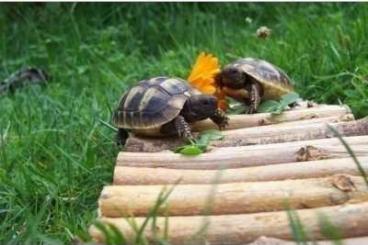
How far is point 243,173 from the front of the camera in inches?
114

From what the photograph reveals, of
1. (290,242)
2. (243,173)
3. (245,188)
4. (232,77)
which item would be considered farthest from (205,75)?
(290,242)

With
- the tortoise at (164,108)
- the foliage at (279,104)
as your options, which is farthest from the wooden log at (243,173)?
the foliage at (279,104)

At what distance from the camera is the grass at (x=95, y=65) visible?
342 centimetres

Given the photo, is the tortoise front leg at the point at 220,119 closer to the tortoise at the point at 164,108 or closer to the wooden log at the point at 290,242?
the tortoise at the point at 164,108

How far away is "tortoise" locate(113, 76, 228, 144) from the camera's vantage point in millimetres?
3287

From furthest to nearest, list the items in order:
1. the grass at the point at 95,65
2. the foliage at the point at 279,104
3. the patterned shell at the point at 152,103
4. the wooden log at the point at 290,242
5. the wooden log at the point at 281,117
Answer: the foliage at the point at 279,104, the wooden log at the point at 281,117, the grass at the point at 95,65, the patterned shell at the point at 152,103, the wooden log at the point at 290,242

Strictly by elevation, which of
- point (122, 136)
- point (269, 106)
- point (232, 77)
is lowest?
point (122, 136)

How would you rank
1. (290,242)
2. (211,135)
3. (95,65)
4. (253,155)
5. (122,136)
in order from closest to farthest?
(290,242) < (253,155) < (211,135) < (122,136) < (95,65)

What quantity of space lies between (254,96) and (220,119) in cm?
31

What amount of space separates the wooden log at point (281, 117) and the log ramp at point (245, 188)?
5.3 inches

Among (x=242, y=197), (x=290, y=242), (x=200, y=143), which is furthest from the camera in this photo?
(x=200, y=143)

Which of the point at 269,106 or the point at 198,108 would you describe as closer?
the point at 198,108

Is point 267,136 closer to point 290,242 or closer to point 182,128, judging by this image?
point 182,128

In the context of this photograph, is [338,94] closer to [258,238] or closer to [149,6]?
[258,238]
